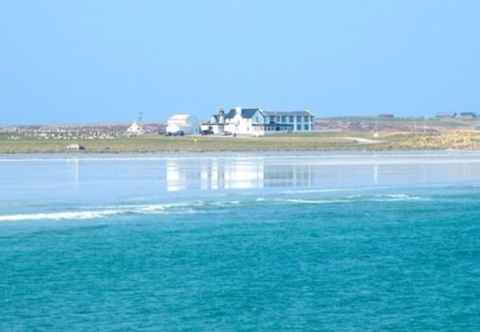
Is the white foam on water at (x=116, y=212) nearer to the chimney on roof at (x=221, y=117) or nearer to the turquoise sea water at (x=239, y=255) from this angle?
the turquoise sea water at (x=239, y=255)

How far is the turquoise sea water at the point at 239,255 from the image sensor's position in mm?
17297

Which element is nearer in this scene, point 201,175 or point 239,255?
point 239,255

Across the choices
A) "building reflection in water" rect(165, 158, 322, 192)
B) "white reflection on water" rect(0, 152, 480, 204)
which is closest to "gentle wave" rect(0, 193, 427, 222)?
"white reflection on water" rect(0, 152, 480, 204)

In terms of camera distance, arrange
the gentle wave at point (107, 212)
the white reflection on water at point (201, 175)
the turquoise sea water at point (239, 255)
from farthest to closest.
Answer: the white reflection on water at point (201, 175)
the gentle wave at point (107, 212)
the turquoise sea water at point (239, 255)

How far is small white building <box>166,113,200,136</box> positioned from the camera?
10319 centimetres

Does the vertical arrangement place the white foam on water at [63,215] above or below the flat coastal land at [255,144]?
above

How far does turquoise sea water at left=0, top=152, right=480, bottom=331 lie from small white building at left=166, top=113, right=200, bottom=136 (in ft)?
197

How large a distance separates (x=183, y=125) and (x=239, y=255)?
8154cm

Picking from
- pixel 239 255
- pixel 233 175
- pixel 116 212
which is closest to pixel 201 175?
pixel 233 175

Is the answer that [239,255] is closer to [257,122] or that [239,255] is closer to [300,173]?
[300,173]

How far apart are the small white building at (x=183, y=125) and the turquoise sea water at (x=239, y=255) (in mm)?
60104

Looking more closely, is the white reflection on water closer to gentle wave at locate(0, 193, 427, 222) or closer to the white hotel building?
gentle wave at locate(0, 193, 427, 222)

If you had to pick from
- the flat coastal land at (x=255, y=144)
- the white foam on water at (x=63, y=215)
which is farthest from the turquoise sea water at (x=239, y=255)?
the flat coastal land at (x=255, y=144)

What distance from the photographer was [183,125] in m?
104
